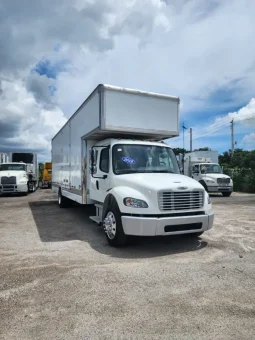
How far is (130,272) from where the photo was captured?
179 inches

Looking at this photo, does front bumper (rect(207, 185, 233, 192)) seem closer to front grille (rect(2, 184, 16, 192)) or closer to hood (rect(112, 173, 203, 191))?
front grille (rect(2, 184, 16, 192))

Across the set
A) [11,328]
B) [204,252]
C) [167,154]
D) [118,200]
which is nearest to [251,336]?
[11,328]

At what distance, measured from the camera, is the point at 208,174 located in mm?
20047

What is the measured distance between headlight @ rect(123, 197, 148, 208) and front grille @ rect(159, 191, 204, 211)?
34 centimetres

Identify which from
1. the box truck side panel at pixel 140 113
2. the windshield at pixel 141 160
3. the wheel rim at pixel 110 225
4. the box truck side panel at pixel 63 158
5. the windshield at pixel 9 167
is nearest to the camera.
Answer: the wheel rim at pixel 110 225

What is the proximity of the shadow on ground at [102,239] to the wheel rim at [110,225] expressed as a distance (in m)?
0.28

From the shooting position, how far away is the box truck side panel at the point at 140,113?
6957 mm

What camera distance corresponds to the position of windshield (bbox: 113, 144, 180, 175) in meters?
6.70

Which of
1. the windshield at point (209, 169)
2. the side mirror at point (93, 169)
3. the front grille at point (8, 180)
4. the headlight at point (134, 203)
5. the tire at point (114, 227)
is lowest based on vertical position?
the tire at point (114, 227)

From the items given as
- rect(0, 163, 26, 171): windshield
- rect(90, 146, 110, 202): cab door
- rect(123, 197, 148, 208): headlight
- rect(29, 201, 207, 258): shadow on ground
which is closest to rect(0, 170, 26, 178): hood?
rect(0, 163, 26, 171): windshield

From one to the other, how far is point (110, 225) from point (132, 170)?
4.53 ft

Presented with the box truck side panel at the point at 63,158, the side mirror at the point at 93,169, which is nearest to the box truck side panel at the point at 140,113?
the side mirror at the point at 93,169

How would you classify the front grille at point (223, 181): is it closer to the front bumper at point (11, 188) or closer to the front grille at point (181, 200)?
the front bumper at point (11, 188)

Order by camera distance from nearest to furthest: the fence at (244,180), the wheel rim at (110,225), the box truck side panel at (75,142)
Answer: the wheel rim at (110,225)
the box truck side panel at (75,142)
the fence at (244,180)
